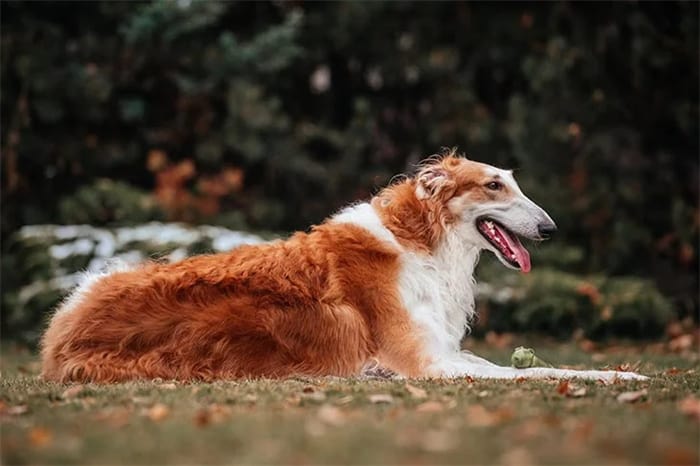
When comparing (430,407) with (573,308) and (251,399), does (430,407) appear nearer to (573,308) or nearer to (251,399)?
(251,399)

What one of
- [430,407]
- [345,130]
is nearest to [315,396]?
[430,407]

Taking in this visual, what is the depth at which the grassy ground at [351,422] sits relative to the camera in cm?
341

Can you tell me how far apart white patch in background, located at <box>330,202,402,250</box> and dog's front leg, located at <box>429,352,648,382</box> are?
0.77 m

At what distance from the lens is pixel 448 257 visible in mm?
6375

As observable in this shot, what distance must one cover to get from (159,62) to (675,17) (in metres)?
6.46

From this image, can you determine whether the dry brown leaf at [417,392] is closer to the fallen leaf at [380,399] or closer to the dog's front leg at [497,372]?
the fallen leaf at [380,399]

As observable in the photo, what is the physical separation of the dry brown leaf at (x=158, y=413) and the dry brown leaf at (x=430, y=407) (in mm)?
1017

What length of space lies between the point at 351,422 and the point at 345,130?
12195 mm

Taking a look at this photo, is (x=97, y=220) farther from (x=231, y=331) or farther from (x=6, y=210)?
(x=231, y=331)

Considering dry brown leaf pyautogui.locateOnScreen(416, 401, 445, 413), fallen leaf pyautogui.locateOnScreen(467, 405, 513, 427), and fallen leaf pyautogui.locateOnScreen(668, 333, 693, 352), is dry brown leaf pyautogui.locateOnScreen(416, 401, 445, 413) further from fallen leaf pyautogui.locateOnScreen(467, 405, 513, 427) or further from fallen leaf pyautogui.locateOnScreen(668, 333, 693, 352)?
fallen leaf pyautogui.locateOnScreen(668, 333, 693, 352)

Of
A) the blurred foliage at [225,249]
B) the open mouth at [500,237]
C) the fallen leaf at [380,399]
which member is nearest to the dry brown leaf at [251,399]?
the fallen leaf at [380,399]

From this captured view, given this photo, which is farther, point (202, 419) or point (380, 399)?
point (380, 399)

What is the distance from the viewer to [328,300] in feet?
19.8

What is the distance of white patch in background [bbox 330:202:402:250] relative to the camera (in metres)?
6.32
